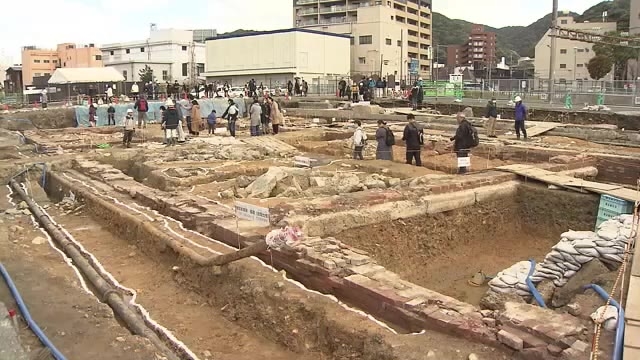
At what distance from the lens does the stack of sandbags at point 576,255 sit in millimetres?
6207

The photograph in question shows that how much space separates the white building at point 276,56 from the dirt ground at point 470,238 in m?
42.3

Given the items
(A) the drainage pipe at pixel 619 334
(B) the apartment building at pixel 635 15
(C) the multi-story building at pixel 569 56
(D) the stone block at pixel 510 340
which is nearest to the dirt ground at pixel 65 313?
(D) the stone block at pixel 510 340

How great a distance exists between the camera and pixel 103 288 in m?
6.70

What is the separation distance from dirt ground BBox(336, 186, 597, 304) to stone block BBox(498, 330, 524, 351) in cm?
338

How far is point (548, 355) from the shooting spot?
4.03 meters

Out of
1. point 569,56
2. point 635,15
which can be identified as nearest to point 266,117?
point 635,15

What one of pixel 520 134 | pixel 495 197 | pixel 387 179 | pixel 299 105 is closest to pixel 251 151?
pixel 387 179

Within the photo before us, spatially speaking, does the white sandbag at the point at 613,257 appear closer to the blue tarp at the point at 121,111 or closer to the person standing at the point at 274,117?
the person standing at the point at 274,117

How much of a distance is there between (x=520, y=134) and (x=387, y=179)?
8561mm

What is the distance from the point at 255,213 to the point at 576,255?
3.59 m

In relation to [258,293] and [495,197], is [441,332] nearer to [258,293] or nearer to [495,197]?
[258,293]

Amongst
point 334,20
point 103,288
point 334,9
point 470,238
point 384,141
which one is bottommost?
point 470,238

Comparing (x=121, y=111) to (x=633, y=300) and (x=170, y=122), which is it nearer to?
(x=170, y=122)

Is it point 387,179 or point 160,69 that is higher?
point 160,69
